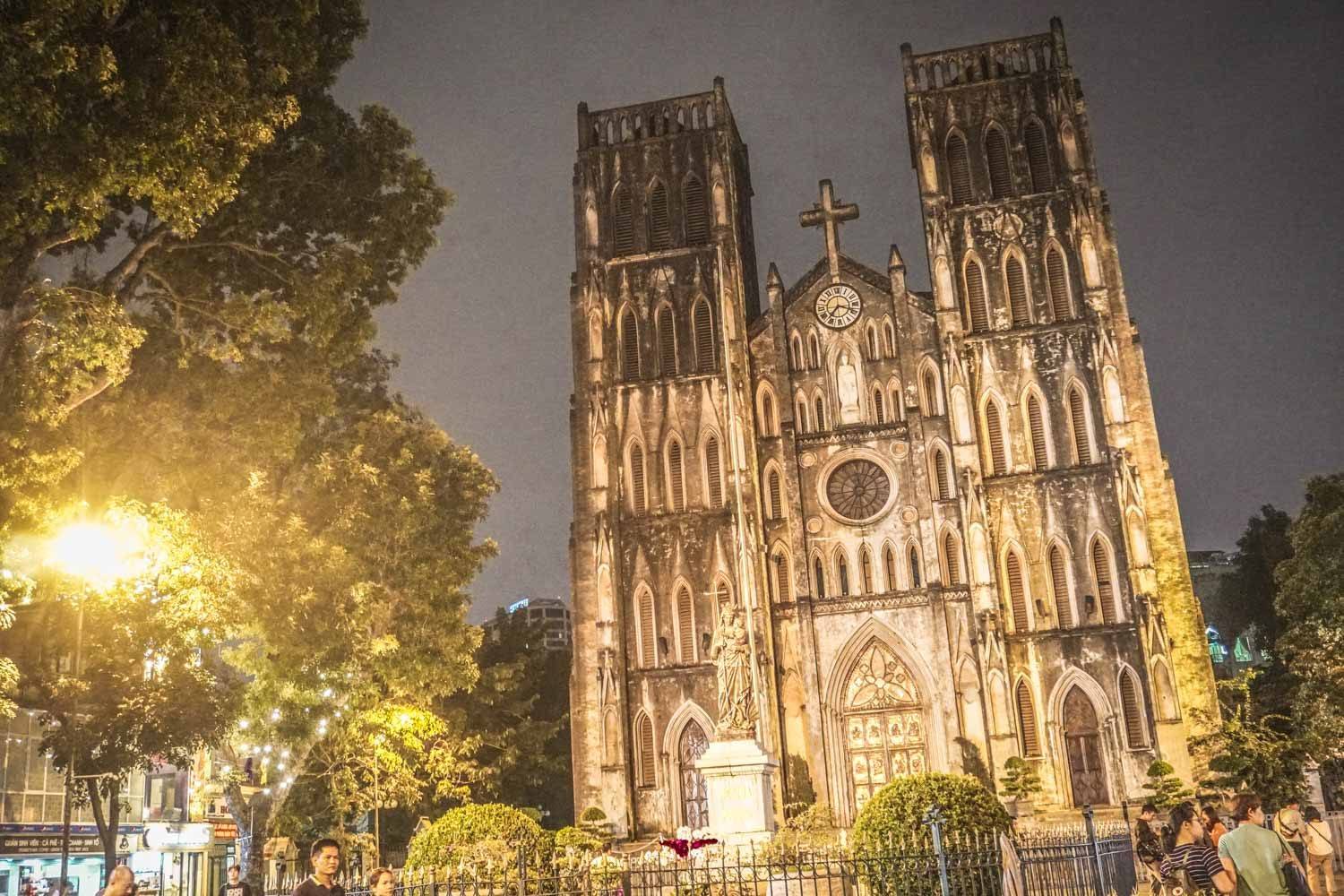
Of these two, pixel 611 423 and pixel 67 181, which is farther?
pixel 611 423

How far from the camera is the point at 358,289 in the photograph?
58.4 ft

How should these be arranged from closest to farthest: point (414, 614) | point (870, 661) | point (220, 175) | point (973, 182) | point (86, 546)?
1. point (220, 175)
2. point (86, 546)
3. point (414, 614)
4. point (870, 661)
5. point (973, 182)

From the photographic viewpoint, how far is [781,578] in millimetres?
34500

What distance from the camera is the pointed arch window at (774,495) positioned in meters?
34.8

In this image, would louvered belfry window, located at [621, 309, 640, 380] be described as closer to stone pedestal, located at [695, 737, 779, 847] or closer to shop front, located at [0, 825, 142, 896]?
shop front, located at [0, 825, 142, 896]

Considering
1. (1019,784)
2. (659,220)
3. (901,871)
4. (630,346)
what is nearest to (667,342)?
(630,346)

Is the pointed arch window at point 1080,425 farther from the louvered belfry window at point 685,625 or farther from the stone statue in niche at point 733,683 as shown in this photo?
the stone statue in niche at point 733,683

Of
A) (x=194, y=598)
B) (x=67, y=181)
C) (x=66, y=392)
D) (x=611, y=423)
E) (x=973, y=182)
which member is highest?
(x=973, y=182)

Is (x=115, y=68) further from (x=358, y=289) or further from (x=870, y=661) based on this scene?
(x=870, y=661)

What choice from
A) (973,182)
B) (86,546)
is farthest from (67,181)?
(973,182)

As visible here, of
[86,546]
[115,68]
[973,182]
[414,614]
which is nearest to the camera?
[115,68]

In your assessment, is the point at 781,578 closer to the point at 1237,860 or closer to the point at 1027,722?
the point at 1027,722

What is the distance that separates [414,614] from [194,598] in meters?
9.47

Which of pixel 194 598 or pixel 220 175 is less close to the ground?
pixel 220 175
